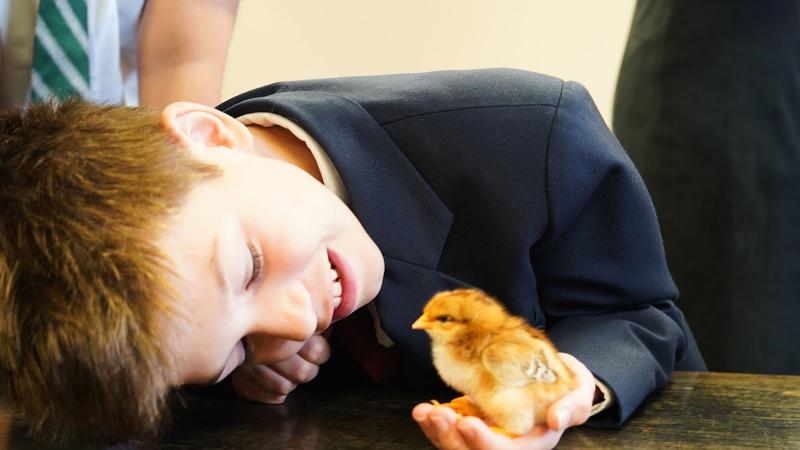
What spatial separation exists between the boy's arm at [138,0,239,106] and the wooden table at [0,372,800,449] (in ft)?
1.55

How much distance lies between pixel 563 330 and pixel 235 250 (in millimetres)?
349

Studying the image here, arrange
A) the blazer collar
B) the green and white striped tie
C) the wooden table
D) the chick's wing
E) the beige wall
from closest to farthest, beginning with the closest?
1. the chick's wing
2. the wooden table
3. the blazer collar
4. the green and white striped tie
5. the beige wall

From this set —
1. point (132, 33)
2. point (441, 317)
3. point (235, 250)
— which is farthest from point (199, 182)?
point (132, 33)

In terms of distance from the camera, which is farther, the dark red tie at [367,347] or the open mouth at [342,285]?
the dark red tie at [367,347]

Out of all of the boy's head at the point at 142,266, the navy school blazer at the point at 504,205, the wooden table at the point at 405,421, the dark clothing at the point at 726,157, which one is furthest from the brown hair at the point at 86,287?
the dark clothing at the point at 726,157

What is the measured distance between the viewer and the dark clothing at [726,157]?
116cm

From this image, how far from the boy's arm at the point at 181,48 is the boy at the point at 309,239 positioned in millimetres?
190

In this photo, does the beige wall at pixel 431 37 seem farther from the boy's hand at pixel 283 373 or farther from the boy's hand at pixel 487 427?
the boy's hand at pixel 487 427

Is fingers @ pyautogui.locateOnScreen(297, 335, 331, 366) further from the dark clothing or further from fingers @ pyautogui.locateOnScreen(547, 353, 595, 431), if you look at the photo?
the dark clothing

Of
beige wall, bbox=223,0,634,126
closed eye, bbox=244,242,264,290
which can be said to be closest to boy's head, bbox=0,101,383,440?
closed eye, bbox=244,242,264,290

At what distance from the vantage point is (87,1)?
105 cm

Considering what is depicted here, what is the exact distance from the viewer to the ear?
2.41ft

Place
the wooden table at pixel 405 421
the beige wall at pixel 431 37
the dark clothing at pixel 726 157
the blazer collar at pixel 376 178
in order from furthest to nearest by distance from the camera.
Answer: the beige wall at pixel 431 37 < the dark clothing at pixel 726 157 < the blazer collar at pixel 376 178 < the wooden table at pixel 405 421

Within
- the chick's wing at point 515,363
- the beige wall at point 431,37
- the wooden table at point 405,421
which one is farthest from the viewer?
the beige wall at point 431,37
